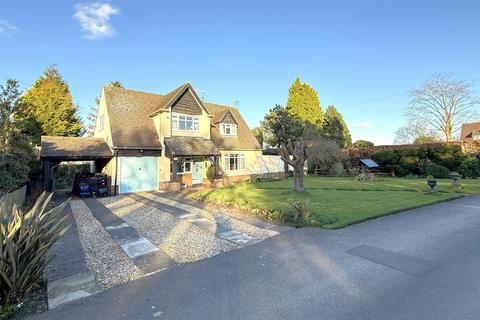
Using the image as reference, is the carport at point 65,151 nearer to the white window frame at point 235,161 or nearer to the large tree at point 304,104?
the white window frame at point 235,161

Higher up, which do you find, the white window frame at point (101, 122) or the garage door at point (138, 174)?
the white window frame at point (101, 122)

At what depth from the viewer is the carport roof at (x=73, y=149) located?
14527mm

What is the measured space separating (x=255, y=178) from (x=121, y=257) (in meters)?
18.7

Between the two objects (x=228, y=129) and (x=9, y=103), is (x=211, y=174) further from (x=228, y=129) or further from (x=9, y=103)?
(x=9, y=103)

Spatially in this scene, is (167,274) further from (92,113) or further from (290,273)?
(92,113)

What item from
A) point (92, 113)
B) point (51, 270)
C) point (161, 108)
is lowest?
point (51, 270)

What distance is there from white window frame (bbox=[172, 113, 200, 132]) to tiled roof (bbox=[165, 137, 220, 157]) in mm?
877

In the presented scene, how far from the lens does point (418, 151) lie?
22812mm

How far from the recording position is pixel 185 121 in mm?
19984

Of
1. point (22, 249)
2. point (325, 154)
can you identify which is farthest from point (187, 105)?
point (22, 249)

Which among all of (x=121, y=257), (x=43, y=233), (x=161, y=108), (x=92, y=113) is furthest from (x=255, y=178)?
(x=92, y=113)

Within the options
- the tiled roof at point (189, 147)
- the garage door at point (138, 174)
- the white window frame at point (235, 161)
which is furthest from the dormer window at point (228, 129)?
the garage door at point (138, 174)

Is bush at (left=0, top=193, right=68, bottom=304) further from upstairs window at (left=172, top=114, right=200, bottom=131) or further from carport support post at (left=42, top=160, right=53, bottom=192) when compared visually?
upstairs window at (left=172, top=114, right=200, bottom=131)

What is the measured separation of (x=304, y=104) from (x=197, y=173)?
2022 centimetres
